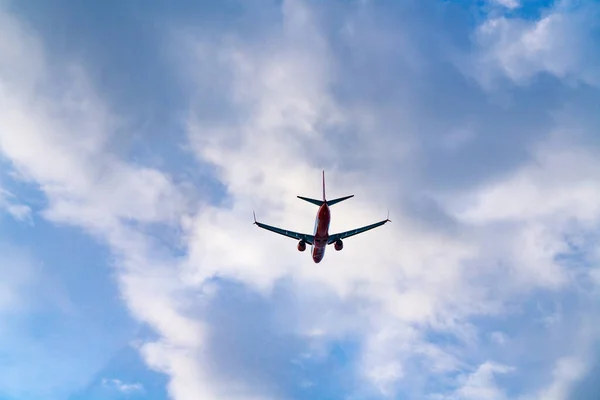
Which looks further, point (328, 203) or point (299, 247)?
point (299, 247)

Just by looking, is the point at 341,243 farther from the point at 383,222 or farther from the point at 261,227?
the point at 261,227

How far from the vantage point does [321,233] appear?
12512 centimetres

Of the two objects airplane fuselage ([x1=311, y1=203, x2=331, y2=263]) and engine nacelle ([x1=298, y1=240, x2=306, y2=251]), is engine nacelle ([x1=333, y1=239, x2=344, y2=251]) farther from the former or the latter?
engine nacelle ([x1=298, y1=240, x2=306, y2=251])

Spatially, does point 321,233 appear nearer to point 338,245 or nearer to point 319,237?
point 319,237

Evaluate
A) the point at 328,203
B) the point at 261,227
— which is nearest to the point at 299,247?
the point at 261,227

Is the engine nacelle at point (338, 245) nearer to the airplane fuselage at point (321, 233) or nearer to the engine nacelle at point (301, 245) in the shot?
Answer: the airplane fuselage at point (321, 233)

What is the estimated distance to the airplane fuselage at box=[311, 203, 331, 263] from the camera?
384ft

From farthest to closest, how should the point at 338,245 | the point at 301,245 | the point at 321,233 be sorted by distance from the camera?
the point at 338,245 < the point at 301,245 < the point at 321,233

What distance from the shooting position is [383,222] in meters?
131

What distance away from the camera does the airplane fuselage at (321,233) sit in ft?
384

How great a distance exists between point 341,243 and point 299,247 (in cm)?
1254

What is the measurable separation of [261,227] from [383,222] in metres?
35.4

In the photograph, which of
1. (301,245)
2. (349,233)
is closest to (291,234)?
(301,245)

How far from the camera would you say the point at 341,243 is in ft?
439
